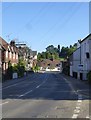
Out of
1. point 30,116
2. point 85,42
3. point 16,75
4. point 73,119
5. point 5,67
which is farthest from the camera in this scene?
point 16,75

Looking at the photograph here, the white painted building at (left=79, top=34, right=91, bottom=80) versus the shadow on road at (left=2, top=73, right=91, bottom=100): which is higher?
the white painted building at (left=79, top=34, right=91, bottom=80)

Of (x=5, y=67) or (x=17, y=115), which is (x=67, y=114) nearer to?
(x=17, y=115)

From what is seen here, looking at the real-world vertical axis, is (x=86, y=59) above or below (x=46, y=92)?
above

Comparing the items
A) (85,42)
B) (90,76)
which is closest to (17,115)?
(90,76)

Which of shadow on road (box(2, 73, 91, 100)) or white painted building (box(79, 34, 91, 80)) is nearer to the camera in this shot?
shadow on road (box(2, 73, 91, 100))

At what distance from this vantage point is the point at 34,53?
196375 millimetres

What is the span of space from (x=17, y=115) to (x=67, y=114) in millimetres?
2275

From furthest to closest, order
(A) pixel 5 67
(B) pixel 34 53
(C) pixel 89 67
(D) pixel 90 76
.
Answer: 1. (B) pixel 34 53
2. (A) pixel 5 67
3. (C) pixel 89 67
4. (D) pixel 90 76

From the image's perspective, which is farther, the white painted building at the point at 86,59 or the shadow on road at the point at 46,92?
the white painted building at the point at 86,59

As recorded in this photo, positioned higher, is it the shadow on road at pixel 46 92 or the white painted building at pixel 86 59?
the white painted building at pixel 86 59

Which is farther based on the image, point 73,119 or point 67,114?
point 67,114

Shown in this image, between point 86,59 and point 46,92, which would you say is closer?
point 46,92

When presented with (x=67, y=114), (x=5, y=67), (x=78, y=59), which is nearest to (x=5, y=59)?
(x=5, y=67)

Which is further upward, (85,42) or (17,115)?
(85,42)
